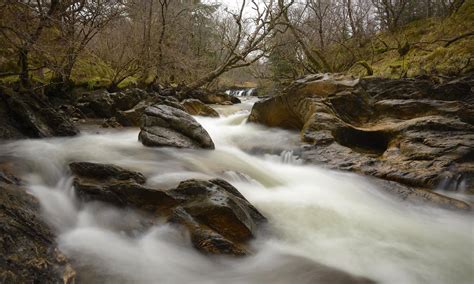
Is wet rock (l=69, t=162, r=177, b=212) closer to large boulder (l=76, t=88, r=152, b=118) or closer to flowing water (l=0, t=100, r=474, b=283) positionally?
flowing water (l=0, t=100, r=474, b=283)

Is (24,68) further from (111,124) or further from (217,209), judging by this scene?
(217,209)

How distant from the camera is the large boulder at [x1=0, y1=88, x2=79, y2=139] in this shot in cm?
643

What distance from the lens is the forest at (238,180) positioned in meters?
3.19

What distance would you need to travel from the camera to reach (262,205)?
471 centimetres

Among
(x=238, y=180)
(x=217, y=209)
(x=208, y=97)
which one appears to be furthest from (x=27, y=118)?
(x=208, y=97)

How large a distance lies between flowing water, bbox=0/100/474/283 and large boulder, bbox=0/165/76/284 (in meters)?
0.18

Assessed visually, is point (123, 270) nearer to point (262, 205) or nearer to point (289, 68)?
point (262, 205)

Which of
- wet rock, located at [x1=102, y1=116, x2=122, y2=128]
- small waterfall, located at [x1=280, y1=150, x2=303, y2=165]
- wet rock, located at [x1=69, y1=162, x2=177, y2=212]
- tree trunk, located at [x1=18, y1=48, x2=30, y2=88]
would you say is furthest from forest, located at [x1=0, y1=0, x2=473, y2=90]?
small waterfall, located at [x1=280, y1=150, x2=303, y2=165]

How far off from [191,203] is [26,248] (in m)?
1.64

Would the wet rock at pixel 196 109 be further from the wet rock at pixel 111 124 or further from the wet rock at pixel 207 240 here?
the wet rock at pixel 207 240

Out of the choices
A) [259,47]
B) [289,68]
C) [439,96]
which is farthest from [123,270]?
[289,68]

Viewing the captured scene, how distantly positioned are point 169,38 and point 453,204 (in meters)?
13.8

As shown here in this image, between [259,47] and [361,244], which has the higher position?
[259,47]

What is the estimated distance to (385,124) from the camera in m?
7.49
